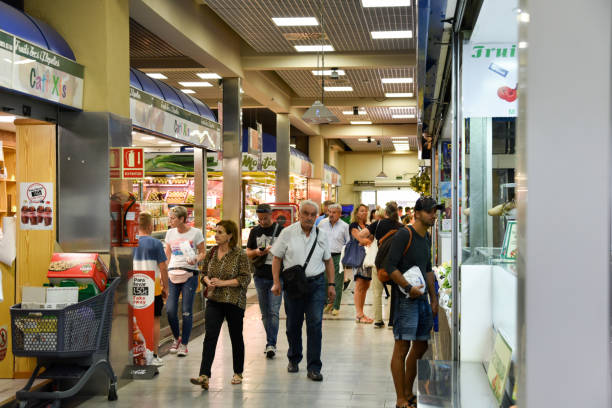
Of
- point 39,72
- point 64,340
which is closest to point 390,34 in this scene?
point 39,72

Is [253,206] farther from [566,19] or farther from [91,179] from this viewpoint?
[566,19]

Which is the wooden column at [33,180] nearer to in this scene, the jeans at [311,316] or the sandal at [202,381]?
the sandal at [202,381]

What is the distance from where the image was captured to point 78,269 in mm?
5680

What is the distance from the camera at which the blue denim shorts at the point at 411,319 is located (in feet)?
16.7

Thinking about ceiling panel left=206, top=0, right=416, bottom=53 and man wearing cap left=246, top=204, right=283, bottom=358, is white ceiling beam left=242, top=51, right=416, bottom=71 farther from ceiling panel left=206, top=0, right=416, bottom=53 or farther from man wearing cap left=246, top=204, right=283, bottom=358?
man wearing cap left=246, top=204, right=283, bottom=358

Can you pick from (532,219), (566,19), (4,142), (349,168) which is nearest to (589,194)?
(532,219)

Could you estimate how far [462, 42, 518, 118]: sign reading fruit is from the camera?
427 centimetres

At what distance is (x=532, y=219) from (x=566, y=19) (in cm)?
44

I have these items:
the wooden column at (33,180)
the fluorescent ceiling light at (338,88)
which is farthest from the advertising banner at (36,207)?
the fluorescent ceiling light at (338,88)

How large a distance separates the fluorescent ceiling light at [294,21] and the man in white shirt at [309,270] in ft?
11.9

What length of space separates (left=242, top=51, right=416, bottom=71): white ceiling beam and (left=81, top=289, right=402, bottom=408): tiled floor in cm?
507

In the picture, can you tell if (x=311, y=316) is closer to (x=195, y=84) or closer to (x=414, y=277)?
(x=414, y=277)

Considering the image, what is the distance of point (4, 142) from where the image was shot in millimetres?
8531

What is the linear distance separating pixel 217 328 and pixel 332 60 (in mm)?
6765
